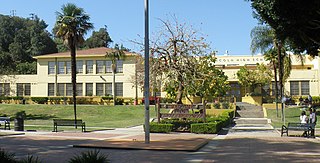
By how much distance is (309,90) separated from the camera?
5362cm

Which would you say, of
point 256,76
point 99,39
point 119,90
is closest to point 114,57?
point 119,90

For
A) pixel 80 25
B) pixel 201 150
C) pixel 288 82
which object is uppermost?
pixel 80 25

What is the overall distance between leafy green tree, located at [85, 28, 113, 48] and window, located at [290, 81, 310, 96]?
55043 mm

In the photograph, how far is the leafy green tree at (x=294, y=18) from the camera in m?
16.2

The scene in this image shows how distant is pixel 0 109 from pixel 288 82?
36.6 m

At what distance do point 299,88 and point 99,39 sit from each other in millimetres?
56788

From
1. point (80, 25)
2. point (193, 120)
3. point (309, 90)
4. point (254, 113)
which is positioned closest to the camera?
point (193, 120)

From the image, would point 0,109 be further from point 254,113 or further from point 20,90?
point 254,113

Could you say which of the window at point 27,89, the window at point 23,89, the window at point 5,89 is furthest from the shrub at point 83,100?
the window at point 5,89

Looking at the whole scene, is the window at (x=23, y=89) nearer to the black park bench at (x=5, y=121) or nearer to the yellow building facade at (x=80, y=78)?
the yellow building facade at (x=80, y=78)

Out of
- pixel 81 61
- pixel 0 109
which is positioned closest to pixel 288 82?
pixel 81 61

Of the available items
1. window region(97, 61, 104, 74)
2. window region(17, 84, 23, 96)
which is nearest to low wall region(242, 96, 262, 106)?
window region(97, 61, 104, 74)

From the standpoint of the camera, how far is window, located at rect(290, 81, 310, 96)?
5381cm

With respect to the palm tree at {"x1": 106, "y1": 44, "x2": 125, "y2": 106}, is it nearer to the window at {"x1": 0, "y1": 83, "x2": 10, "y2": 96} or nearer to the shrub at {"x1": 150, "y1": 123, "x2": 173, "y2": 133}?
the window at {"x1": 0, "y1": 83, "x2": 10, "y2": 96}
